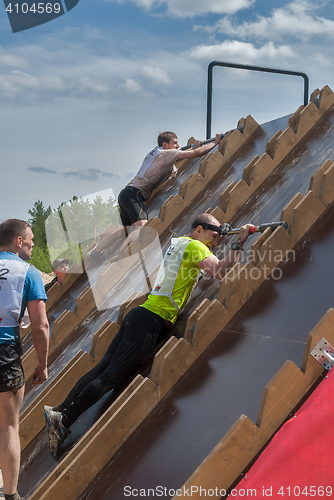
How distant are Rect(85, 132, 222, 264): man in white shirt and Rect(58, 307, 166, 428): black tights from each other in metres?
3.88

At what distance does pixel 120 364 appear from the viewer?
14.6 ft

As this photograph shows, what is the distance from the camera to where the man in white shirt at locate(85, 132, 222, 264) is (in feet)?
28.0

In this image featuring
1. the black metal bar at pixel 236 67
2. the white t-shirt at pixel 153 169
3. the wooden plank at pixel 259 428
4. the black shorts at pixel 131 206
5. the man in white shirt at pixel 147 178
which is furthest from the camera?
the black metal bar at pixel 236 67

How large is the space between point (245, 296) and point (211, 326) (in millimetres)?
417

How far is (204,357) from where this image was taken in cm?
416

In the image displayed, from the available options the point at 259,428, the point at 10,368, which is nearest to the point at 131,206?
the point at 10,368

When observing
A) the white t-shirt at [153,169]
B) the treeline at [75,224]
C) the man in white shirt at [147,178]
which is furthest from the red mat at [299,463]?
the white t-shirt at [153,169]

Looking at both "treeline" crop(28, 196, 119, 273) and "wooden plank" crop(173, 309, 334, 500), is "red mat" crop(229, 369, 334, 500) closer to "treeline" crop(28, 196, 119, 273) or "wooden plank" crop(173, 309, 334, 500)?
"wooden plank" crop(173, 309, 334, 500)

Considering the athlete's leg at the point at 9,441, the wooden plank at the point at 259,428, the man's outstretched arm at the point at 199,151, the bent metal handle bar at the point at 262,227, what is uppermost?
the man's outstretched arm at the point at 199,151

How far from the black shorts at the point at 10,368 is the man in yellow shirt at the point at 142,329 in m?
0.61

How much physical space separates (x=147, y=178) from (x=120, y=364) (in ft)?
17.0

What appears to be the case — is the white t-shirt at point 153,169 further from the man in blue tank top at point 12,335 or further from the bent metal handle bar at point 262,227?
the man in blue tank top at point 12,335

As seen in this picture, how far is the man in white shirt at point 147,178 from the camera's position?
28.0ft

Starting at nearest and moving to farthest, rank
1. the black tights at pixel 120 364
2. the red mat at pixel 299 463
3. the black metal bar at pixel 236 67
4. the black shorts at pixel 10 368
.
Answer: the red mat at pixel 299 463 < the black shorts at pixel 10 368 < the black tights at pixel 120 364 < the black metal bar at pixel 236 67
